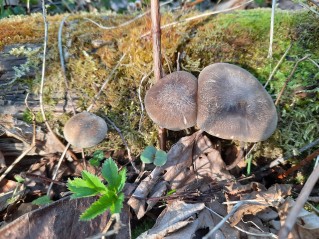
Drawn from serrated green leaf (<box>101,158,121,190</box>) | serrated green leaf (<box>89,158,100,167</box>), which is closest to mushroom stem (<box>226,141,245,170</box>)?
serrated green leaf (<box>101,158,121,190</box>)

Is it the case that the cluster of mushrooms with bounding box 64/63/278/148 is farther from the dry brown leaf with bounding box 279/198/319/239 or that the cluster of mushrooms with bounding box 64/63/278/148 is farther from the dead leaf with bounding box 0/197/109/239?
the dry brown leaf with bounding box 279/198/319/239

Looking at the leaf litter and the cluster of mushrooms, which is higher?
the cluster of mushrooms

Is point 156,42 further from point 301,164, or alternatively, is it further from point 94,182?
point 301,164

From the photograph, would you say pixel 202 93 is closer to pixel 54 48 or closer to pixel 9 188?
pixel 54 48

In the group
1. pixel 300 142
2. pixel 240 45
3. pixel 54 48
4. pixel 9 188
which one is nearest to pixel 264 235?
pixel 300 142

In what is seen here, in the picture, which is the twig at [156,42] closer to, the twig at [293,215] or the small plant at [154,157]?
the small plant at [154,157]

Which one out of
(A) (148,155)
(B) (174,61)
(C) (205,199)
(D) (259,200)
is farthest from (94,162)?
(D) (259,200)

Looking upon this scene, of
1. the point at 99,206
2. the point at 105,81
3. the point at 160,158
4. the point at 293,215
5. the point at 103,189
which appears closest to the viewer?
the point at 293,215

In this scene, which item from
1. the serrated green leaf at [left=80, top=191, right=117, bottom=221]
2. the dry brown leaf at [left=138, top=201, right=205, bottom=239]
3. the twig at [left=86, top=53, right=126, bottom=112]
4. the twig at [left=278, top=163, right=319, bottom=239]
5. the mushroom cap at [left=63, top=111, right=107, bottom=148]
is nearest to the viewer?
the twig at [left=278, top=163, right=319, bottom=239]
